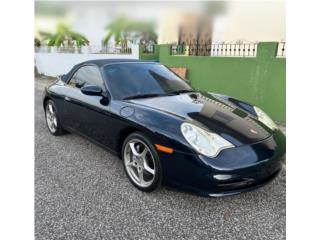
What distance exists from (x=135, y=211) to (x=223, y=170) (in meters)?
0.89

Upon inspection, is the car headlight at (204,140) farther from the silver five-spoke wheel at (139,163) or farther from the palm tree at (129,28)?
the palm tree at (129,28)

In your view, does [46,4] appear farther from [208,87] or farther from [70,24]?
[208,87]

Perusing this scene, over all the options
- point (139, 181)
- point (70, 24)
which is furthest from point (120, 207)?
point (70, 24)

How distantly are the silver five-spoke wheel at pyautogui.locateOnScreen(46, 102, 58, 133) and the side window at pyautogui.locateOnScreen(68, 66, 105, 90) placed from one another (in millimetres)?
715

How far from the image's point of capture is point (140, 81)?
3135 mm

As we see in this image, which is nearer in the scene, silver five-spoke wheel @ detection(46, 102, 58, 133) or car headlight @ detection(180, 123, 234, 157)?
car headlight @ detection(180, 123, 234, 157)

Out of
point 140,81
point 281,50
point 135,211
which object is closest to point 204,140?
point 135,211

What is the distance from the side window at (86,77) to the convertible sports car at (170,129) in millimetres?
14

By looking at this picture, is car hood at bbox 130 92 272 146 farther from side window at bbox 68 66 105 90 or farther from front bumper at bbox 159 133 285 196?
side window at bbox 68 66 105 90

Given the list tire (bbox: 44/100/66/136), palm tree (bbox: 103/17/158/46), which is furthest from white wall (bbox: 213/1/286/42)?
tire (bbox: 44/100/66/136)

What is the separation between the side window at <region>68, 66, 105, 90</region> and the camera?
3.25 m

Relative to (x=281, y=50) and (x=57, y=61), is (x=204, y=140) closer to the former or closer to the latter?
(x=281, y=50)

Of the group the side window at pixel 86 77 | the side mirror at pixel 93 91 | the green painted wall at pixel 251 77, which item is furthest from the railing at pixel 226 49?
the side mirror at pixel 93 91

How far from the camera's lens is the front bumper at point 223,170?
81.7 inches
